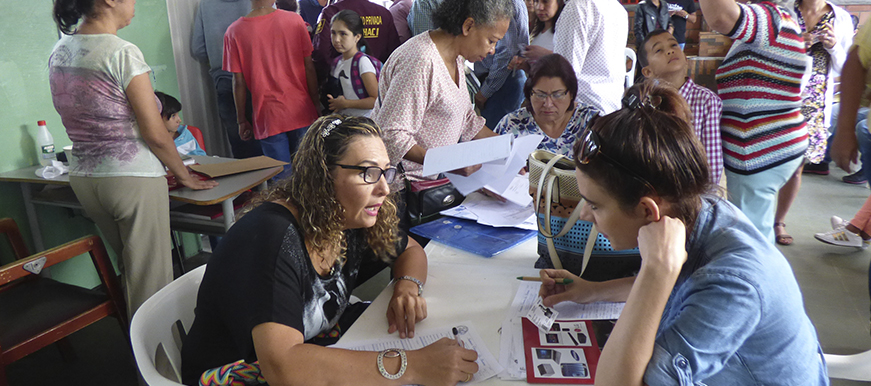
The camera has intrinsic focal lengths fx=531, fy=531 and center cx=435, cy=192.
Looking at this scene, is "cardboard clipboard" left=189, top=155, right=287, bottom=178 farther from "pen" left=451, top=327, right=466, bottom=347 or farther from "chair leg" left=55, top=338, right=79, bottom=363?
"pen" left=451, top=327, right=466, bottom=347

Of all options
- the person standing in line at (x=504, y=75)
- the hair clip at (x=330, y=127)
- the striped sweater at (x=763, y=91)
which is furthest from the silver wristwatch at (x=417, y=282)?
the person standing in line at (x=504, y=75)

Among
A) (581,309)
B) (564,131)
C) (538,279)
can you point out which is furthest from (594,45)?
(581,309)

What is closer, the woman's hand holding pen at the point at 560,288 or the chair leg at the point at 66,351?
the woman's hand holding pen at the point at 560,288

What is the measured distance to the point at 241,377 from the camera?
119cm

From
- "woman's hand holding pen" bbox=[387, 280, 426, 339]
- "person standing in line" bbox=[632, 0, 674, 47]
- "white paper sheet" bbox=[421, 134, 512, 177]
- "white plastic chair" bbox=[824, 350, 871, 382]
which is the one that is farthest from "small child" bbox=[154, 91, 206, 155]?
"person standing in line" bbox=[632, 0, 674, 47]

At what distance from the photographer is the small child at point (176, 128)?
3117mm

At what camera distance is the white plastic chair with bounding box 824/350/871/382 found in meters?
1.20

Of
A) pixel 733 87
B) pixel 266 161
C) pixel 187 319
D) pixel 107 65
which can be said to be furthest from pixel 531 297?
pixel 266 161

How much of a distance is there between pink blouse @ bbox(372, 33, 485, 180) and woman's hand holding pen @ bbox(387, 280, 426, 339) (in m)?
0.72

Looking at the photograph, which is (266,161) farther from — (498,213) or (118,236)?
(498,213)

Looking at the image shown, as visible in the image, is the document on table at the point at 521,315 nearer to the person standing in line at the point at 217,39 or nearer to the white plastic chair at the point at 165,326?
the white plastic chair at the point at 165,326

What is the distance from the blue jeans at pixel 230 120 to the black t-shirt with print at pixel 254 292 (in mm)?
2761

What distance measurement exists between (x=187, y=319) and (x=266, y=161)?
1.60m

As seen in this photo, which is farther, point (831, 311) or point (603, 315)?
point (831, 311)
